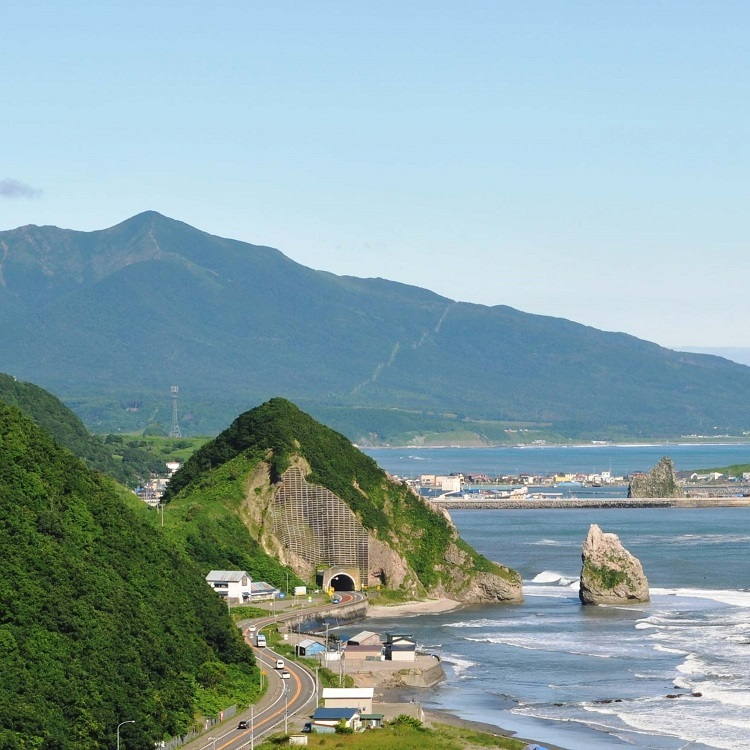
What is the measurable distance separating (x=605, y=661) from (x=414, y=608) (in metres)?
26.5

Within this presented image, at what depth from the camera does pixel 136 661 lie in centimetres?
6475

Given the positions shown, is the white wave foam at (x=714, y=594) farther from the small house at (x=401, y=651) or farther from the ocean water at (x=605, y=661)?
the small house at (x=401, y=651)

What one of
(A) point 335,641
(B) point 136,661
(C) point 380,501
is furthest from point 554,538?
(B) point 136,661

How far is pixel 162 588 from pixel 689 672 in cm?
2716

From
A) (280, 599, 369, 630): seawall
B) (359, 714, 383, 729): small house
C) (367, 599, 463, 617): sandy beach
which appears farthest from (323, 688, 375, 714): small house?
(367, 599, 463, 617): sandy beach

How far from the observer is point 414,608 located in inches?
4552

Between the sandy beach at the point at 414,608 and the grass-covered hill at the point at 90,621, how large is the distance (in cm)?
2875

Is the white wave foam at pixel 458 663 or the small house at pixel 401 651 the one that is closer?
the small house at pixel 401 651

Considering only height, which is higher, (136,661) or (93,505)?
(93,505)

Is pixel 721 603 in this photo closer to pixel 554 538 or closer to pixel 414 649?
pixel 414 649

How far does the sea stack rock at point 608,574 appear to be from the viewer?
4584 inches

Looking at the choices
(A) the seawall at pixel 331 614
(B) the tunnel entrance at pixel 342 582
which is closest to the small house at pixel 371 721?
(A) the seawall at pixel 331 614

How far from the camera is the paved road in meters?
64.1

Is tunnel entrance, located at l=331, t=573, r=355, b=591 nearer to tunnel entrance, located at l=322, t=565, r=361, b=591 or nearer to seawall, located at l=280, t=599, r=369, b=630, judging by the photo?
tunnel entrance, located at l=322, t=565, r=361, b=591
